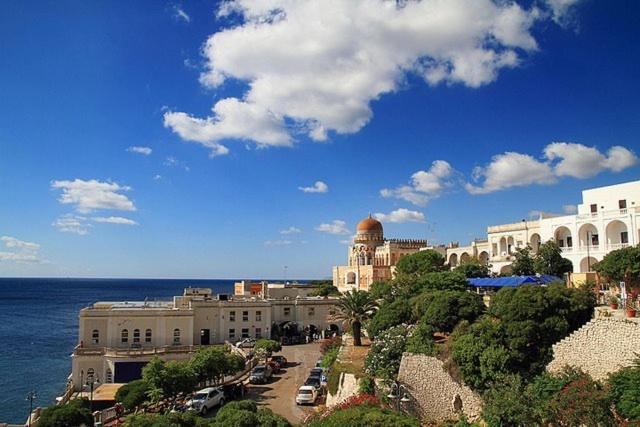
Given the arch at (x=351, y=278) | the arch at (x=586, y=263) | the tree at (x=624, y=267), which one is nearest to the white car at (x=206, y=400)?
the tree at (x=624, y=267)

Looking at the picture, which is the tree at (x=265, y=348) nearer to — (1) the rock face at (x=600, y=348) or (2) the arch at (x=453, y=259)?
(1) the rock face at (x=600, y=348)

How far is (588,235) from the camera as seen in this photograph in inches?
1805

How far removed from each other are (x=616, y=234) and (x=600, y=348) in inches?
1037

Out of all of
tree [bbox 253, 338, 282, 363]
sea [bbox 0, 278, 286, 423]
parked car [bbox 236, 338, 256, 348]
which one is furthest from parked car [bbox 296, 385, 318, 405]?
sea [bbox 0, 278, 286, 423]

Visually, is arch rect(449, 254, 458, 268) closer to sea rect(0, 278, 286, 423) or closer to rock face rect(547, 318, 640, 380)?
rock face rect(547, 318, 640, 380)

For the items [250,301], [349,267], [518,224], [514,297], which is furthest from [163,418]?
[349,267]

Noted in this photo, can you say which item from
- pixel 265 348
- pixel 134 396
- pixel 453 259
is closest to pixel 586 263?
pixel 453 259

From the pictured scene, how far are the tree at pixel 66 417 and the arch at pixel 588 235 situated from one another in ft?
131

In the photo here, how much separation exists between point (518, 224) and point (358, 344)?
87.7 feet

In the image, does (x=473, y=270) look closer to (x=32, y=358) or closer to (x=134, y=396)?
(x=134, y=396)

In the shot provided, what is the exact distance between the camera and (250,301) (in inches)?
2084

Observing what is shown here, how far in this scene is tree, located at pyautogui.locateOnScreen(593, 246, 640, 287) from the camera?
3241cm

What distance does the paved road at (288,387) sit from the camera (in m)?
28.1

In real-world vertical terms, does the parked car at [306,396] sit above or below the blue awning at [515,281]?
below
